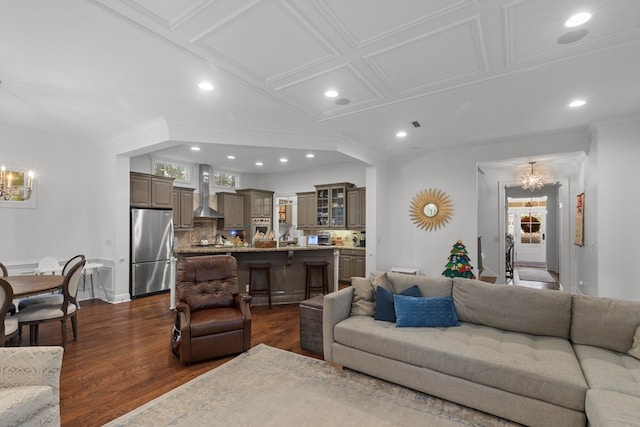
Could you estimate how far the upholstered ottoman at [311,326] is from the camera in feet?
10.6

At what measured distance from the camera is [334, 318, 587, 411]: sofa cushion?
6.38 feet

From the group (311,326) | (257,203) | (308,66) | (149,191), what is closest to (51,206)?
(149,191)

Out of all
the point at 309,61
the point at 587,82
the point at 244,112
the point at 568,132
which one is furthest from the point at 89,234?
the point at 568,132

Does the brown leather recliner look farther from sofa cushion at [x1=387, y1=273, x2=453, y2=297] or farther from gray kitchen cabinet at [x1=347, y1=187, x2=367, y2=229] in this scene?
gray kitchen cabinet at [x1=347, y1=187, x2=367, y2=229]

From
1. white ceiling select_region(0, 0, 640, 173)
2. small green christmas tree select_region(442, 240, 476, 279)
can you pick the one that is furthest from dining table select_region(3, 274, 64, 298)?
small green christmas tree select_region(442, 240, 476, 279)

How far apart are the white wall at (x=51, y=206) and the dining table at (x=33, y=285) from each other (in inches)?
66.5

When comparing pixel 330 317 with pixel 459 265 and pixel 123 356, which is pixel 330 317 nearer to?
pixel 123 356

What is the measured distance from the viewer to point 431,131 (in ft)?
16.0

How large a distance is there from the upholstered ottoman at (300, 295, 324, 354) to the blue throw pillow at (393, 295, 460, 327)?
0.87 metres

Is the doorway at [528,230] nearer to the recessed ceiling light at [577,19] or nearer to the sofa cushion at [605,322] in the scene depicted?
the sofa cushion at [605,322]

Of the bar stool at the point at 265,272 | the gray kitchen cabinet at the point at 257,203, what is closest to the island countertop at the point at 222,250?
the bar stool at the point at 265,272

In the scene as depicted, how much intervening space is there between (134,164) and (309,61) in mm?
4866

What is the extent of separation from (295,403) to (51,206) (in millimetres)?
5538

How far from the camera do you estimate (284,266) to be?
531 cm
